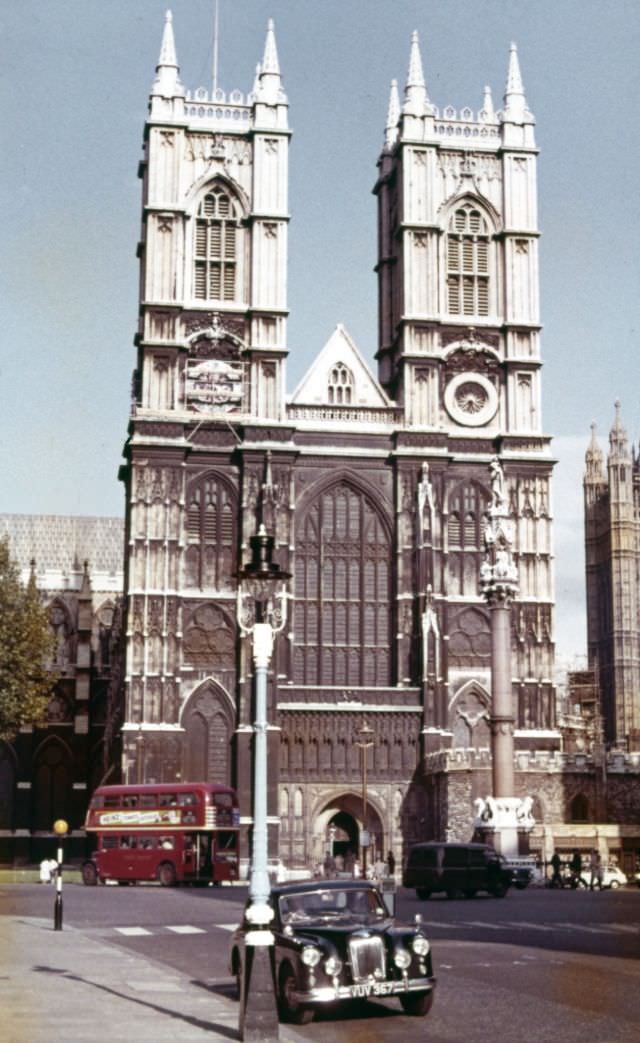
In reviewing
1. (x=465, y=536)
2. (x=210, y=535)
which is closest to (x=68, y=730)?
(x=210, y=535)

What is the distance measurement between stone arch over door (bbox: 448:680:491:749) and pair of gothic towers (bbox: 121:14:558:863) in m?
0.12

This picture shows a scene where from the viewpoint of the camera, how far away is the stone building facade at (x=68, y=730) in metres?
88.2

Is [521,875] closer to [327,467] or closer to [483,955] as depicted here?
[327,467]

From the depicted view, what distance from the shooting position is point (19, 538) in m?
107

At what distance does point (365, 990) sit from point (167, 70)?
63322mm

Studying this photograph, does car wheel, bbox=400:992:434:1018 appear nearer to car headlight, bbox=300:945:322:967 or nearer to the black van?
car headlight, bbox=300:945:322:967

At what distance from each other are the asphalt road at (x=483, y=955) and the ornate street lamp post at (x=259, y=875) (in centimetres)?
101

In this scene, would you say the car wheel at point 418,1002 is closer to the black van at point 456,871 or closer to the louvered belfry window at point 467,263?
the black van at point 456,871

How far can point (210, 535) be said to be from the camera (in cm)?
6962

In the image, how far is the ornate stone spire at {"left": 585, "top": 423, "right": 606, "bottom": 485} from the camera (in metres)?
138

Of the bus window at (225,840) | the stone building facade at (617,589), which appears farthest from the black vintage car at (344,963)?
the stone building facade at (617,589)

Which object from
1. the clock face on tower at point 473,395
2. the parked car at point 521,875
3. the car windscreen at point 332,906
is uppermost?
the clock face on tower at point 473,395

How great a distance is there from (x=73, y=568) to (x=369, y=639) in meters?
38.5

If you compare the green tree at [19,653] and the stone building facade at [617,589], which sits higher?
the stone building facade at [617,589]
